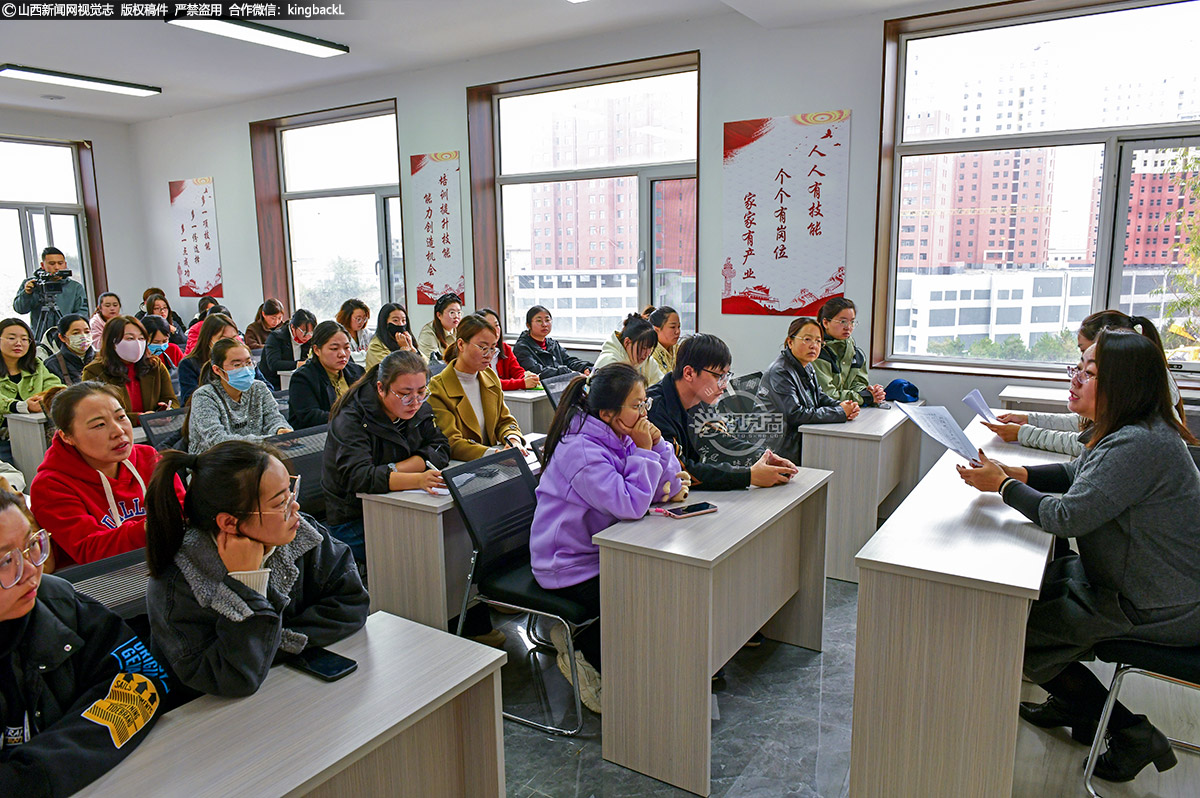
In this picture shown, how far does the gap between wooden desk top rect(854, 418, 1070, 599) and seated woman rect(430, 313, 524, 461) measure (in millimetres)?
1608

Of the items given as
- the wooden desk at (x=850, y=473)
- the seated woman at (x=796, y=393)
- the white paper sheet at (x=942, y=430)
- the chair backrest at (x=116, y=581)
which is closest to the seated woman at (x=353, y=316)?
the seated woman at (x=796, y=393)

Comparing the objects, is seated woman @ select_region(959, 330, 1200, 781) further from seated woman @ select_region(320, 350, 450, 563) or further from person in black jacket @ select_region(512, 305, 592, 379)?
person in black jacket @ select_region(512, 305, 592, 379)

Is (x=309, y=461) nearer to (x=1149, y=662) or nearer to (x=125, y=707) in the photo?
(x=125, y=707)

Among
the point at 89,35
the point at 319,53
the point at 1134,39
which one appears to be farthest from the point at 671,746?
the point at 89,35

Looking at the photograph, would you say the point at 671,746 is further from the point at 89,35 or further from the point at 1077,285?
the point at 89,35

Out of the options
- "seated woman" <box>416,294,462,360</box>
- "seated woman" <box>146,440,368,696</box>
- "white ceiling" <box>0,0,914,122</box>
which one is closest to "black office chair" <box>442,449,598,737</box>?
"seated woman" <box>146,440,368,696</box>

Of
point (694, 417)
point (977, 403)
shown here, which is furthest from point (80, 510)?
point (977, 403)

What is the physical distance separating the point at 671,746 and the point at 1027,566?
3.45 feet

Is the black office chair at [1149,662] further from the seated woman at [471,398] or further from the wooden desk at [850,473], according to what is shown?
the seated woman at [471,398]

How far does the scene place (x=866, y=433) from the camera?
3.62 meters

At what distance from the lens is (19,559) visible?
1175mm

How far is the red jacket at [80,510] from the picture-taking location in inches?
79.4

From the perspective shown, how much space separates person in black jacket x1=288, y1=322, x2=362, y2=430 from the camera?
3.78 metres

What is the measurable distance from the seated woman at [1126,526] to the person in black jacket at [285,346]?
4902mm
